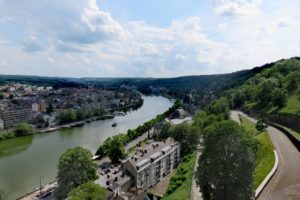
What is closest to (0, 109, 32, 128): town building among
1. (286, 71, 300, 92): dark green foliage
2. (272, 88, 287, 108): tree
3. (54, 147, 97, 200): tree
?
(54, 147, 97, 200): tree

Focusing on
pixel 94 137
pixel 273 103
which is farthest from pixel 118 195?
pixel 94 137

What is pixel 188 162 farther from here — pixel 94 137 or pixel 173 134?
pixel 94 137

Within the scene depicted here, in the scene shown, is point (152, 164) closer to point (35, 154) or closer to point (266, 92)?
point (35, 154)

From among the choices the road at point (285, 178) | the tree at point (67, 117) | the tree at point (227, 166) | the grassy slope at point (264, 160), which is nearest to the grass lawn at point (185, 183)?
the grassy slope at point (264, 160)

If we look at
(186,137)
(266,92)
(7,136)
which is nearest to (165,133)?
(186,137)

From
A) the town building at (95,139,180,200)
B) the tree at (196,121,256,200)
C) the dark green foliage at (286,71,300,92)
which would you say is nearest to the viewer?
the tree at (196,121,256,200)

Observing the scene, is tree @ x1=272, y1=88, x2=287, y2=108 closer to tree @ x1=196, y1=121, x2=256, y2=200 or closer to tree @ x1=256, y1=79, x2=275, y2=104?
tree @ x1=256, y1=79, x2=275, y2=104
